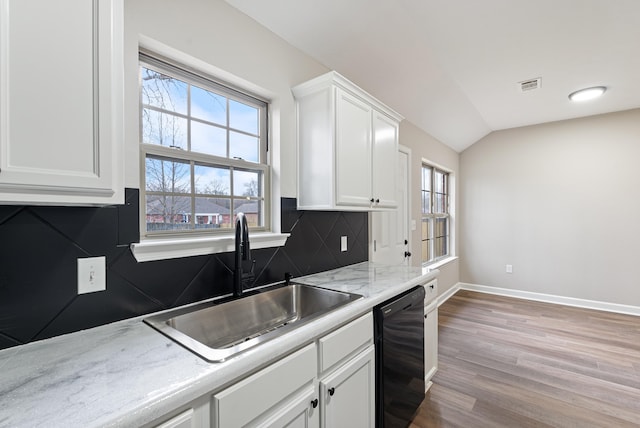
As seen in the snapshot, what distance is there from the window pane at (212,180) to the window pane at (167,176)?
0.06 metres

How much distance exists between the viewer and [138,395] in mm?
708

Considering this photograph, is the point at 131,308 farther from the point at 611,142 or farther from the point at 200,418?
the point at 611,142

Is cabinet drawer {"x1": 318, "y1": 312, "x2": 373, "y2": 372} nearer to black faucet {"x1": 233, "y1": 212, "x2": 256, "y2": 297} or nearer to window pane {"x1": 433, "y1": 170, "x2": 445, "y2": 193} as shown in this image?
black faucet {"x1": 233, "y1": 212, "x2": 256, "y2": 297}

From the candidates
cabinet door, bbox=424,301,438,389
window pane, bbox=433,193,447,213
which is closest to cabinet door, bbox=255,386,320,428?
cabinet door, bbox=424,301,438,389

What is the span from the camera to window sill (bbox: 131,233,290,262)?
1238 millimetres

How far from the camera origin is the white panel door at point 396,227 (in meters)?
2.96

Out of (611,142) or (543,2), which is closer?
(543,2)

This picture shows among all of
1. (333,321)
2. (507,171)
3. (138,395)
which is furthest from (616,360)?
(138,395)

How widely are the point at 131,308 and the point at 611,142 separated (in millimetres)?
5549

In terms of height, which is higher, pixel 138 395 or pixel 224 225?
pixel 224 225

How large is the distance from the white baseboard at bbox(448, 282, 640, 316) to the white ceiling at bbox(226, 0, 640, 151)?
103 inches

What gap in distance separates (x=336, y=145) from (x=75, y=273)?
143 centimetres

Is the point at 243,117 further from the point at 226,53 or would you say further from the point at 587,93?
the point at 587,93

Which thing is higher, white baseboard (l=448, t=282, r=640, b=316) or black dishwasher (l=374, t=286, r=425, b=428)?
black dishwasher (l=374, t=286, r=425, b=428)
